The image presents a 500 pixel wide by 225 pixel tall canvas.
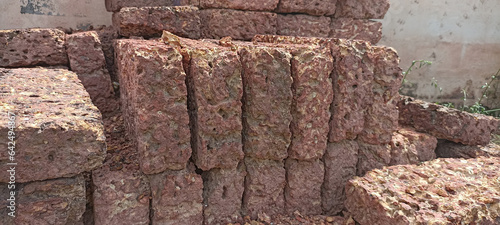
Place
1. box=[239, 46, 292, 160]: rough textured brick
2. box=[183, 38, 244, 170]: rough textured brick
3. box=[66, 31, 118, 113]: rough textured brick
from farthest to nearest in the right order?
1. box=[66, 31, 118, 113]: rough textured brick
2. box=[239, 46, 292, 160]: rough textured brick
3. box=[183, 38, 244, 170]: rough textured brick

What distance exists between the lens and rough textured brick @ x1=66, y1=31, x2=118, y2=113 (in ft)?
9.34

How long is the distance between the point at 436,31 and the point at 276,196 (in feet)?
14.9

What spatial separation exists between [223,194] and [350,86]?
3.74 feet

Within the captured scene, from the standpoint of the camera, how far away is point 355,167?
266cm

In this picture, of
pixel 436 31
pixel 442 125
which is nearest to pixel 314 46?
pixel 442 125

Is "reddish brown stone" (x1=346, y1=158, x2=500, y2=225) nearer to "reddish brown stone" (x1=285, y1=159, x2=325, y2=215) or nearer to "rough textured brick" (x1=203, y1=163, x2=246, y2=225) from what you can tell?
"reddish brown stone" (x1=285, y1=159, x2=325, y2=215)

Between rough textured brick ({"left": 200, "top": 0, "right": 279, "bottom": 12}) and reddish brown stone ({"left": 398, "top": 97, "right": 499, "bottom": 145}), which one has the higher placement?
rough textured brick ({"left": 200, "top": 0, "right": 279, "bottom": 12})

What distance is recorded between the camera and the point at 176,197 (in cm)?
212

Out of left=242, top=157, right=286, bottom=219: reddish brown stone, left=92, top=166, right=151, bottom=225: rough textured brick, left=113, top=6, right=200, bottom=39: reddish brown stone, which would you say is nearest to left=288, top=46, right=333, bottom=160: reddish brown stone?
left=242, top=157, right=286, bottom=219: reddish brown stone

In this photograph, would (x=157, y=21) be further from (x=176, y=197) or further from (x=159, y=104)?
(x=176, y=197)

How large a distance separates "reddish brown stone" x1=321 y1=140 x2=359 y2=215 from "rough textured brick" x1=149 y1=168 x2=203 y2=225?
0.94 m

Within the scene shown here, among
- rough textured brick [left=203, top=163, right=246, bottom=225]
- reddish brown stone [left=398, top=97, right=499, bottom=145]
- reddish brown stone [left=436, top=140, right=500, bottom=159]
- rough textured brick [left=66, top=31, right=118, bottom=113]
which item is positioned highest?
rough textured brick [left=66, top=31, right=118, bottom=113]

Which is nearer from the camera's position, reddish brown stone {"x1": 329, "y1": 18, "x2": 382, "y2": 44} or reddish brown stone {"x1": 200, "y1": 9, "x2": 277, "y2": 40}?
reddish brown stone {"x1": 200, "y1": 9, "x2": 277, "y2": 40}

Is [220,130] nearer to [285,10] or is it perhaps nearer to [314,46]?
[314,46]
